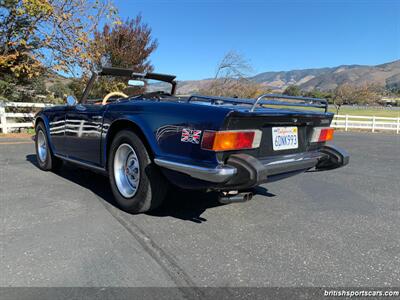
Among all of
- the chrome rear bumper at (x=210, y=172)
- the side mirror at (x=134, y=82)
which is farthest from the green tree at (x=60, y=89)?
the chrome rear bumper at (x=210, y=172)

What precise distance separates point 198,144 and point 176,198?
5.00 ft

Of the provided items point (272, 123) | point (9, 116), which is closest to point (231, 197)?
point (272, 123)

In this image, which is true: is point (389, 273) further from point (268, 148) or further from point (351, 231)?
point (268, 148)

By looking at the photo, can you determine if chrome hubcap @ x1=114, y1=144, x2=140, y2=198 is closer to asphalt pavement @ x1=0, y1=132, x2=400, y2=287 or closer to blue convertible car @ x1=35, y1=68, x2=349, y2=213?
blue convertible car @ x1=35, y1=68, x2=349, y2=213

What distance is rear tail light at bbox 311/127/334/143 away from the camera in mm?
3617

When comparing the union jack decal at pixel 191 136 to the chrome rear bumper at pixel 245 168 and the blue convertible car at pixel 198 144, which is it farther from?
the chrome rear bumper at pixel 245 168

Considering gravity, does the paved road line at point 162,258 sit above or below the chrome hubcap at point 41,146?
below

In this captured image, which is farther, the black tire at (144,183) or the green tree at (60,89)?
the green tree at (60,89)

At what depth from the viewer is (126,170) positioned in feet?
11.7

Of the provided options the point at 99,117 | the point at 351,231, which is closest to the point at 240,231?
the point at 351,231

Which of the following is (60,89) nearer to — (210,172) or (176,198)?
(176,198)

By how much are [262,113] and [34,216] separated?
243cm

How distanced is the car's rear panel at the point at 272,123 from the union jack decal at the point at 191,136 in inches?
8.8

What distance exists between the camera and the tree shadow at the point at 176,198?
351 cm
